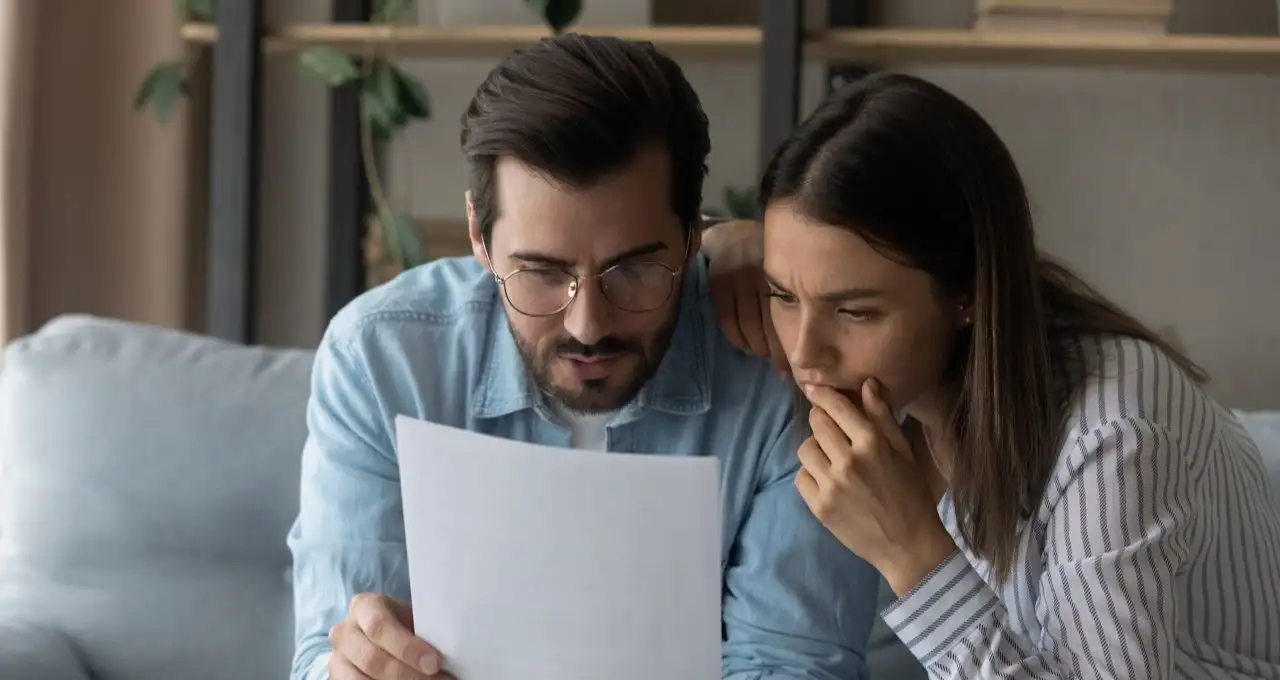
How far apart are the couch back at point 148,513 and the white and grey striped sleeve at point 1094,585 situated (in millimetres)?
799

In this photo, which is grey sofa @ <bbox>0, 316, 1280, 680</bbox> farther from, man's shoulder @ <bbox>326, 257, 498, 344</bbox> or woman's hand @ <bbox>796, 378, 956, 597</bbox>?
woman's hand @ <bbox>796, 378, 956, 597</bbox>

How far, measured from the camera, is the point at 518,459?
0.96 meters

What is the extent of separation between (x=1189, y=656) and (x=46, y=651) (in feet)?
3.72

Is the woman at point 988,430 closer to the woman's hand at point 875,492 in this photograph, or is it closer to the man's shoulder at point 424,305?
the woman's hand at point 875,492

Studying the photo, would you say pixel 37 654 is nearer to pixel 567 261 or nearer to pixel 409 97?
pixel 567 261

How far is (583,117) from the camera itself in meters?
1.11

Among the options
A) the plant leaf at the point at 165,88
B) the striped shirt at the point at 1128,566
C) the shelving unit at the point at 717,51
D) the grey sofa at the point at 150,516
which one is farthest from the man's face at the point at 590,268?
the plant leaf at the point at 165,88

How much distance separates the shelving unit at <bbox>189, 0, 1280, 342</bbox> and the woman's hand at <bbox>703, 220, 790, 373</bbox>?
0.44 m

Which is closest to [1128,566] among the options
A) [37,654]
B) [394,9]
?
[37,654]

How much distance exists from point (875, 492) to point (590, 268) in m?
0.31

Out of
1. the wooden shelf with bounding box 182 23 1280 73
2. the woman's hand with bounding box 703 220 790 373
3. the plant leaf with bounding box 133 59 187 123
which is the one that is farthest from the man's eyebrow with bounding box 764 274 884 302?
the plant leaf with bounding box 133 59 187 123

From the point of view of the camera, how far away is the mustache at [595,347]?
1.16 m

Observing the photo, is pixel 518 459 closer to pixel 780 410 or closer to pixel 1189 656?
pixel 780 410

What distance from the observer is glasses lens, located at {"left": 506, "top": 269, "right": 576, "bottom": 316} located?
1.14 metres
